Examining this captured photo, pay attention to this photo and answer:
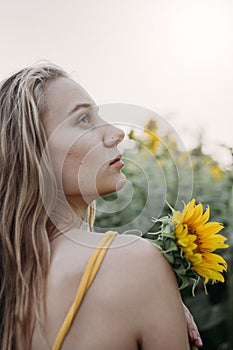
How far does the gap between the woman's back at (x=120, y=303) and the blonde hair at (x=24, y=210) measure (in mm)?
53

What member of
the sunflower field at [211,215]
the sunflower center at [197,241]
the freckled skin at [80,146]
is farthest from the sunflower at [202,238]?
the sunflower field at [211,215]

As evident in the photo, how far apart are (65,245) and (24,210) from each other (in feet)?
0.36

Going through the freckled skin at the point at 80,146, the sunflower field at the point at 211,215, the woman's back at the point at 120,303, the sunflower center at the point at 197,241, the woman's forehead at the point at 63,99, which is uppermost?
the woman's forehead at the point at 63,99

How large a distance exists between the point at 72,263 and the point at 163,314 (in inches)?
7.5

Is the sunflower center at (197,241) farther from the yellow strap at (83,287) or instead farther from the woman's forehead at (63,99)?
the woman's forehead at (63,99)

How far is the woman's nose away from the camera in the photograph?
4.49 ft

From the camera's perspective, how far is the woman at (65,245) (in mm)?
1276

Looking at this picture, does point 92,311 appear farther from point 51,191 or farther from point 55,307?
A: point 51,191

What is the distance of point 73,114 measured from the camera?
1.37 m

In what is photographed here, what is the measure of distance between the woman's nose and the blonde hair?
0.12 metres

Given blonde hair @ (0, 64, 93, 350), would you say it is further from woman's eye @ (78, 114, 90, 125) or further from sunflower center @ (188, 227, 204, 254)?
sunflower center @ (188, 227, 204, 254)

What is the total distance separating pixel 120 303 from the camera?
127 centimetres

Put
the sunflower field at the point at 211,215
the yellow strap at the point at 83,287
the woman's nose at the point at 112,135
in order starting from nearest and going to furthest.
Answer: the yellow strap at the point at 83,287 < the woman's nose at the point at 112,135 < the sunflower field at the point at 211,215

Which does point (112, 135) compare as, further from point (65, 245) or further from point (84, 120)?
point (65, 245)
